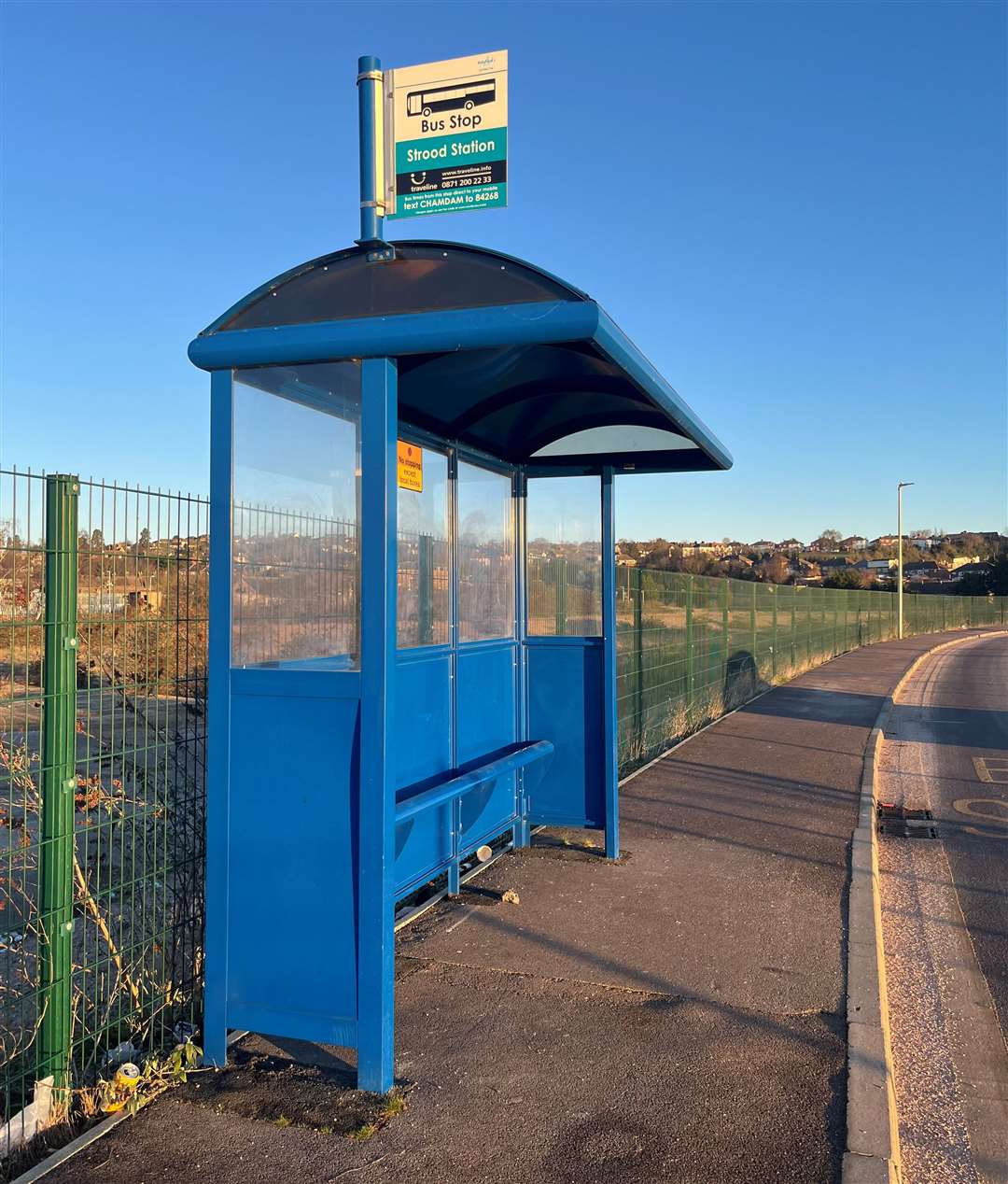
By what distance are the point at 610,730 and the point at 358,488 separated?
330 cm

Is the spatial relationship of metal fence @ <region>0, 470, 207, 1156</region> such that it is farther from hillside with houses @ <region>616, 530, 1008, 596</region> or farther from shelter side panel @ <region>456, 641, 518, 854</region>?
hillside with houses @ <region>616, 530, 1008, 596</region>

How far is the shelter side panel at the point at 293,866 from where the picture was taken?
151 inches

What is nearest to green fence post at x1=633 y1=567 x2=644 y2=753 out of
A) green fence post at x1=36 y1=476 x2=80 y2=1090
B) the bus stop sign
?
the bus stop sign

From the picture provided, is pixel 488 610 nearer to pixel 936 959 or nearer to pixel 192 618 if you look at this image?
pixel 192 618

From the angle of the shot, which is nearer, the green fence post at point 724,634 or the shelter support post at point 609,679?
the shelter support post at point 609,679

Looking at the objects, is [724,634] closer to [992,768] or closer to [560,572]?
[992,768]

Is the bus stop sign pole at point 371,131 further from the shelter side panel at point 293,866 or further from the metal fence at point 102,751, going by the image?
Answer: the shelter side panel at point 293,866

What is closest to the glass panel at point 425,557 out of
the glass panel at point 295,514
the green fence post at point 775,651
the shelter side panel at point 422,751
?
the shelter side panel at point 422,751

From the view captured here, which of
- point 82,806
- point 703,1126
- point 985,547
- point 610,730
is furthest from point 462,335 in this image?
point 985,547

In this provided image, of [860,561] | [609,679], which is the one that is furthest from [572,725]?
Answer: [860,561]

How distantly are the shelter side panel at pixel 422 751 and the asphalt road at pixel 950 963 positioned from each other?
238 cm

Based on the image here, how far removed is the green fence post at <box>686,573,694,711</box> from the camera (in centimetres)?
1291

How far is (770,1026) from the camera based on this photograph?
4.30 m

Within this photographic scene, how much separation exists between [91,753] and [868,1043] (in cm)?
329
